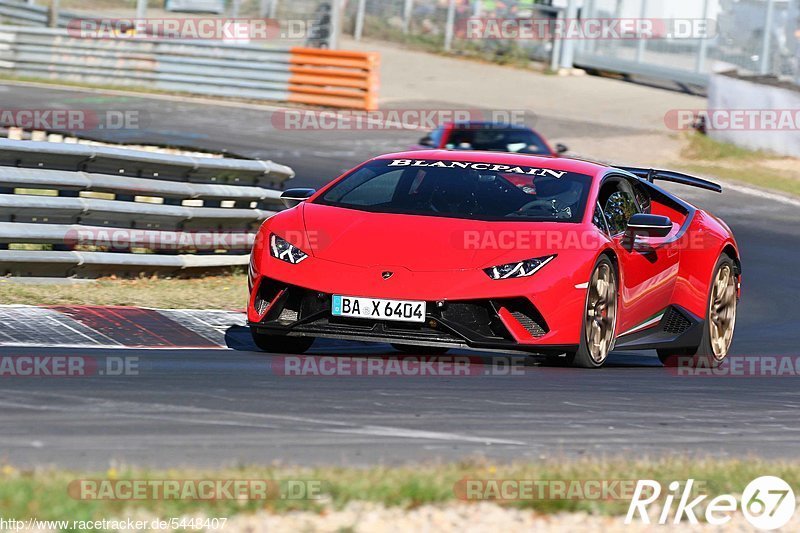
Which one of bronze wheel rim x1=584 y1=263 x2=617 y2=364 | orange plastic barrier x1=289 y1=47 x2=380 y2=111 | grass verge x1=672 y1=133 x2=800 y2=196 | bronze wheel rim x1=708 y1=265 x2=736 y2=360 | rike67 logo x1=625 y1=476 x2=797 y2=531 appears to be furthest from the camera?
orange plastic barrier x1=289 y1=47 x2=380 y2=111

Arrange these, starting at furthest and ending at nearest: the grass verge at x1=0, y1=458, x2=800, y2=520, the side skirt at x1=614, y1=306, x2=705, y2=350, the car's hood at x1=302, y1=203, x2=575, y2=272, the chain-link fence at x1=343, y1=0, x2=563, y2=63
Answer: the chain-link fence at x1=343, y1=0, x2=563, y2=63
the side skirt at x1=614, y1=306, x2=705, y2=350
the car's hood at x1=302, y1=203, x2=575, y2=272
the grass verge at x1=0, y1=458, x2=800, y2=520

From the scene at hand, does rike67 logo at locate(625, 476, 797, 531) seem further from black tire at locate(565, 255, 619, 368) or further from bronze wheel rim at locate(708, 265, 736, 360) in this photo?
bronze wheel rim at locate(708, 265, 736, 360)

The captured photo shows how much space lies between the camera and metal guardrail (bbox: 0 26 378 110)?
30.1 m

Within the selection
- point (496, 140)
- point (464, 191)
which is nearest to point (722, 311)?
point (464, 191)

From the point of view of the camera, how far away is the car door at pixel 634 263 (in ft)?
28.7

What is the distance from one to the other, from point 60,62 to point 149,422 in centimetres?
2821

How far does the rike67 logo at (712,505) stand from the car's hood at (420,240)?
269 centimetres

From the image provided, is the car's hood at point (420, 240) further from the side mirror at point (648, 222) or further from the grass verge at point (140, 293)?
the grass verge at point (140, 293)

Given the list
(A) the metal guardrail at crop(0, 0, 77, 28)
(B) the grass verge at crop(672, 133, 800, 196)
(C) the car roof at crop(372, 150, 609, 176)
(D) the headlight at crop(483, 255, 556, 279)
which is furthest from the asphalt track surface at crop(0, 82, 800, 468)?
(A) the metal guardrail at crop(0, 0, 77, 28)

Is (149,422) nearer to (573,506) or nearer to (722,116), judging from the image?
(573,506)

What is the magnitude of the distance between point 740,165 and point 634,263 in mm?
16640

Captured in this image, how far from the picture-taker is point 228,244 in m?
12.5

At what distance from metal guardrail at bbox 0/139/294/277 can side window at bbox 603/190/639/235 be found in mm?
3930

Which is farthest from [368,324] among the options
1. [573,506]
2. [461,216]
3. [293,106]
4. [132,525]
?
[293,106]
